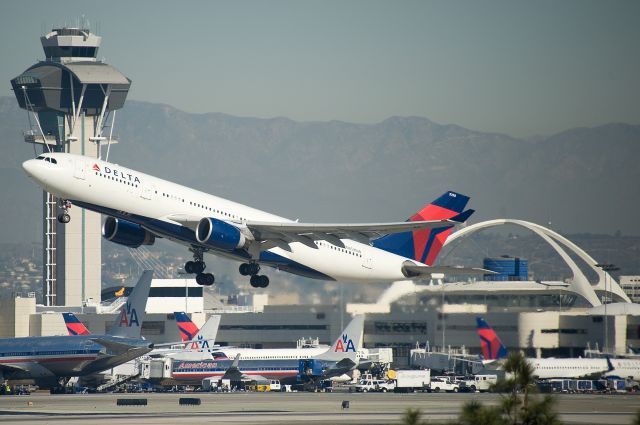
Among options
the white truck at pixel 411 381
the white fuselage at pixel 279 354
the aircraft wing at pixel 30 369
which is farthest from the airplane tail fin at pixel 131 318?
the white truck at pixel 411 381

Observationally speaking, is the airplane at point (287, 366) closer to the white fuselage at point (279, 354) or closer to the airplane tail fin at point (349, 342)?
the airplane tail fin at point (349, 342)

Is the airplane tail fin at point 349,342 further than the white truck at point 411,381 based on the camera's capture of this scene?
Yes

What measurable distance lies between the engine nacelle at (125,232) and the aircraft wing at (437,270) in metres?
15.7

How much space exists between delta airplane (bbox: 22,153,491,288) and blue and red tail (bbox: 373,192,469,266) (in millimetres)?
62

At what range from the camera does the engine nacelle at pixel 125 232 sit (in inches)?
2511

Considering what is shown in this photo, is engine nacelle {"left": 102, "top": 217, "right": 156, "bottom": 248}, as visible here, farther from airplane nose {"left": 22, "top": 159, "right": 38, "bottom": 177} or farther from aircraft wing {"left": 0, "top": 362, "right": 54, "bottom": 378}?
aircraft wing {"left": 0, "top": 362, "right": 54, "bottom": 378}

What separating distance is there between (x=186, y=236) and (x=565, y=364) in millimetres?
A: 42712

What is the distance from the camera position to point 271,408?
6862 cm

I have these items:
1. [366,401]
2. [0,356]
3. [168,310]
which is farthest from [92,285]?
[366,401]

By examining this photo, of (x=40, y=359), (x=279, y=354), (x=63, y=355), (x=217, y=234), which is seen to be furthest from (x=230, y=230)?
(x=279, y=354)

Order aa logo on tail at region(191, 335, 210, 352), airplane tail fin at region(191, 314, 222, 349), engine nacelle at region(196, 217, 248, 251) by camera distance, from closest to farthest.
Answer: engine nacelle at region(196, 217, 248, 251) → aa logo on tail at region(191, 335, 210, 352) → airplane tail fin at region(191, 314, 222, 349)

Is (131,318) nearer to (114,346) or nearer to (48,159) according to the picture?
(114,346)

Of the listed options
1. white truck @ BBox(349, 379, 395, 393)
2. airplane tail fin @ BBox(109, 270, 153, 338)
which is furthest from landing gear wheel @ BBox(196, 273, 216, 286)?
white truck @ BBox(349, 379, 395, 393)

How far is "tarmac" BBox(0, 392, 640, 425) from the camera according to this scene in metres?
59.5
